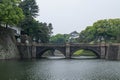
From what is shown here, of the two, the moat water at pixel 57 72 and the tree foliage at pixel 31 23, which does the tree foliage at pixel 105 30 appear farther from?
the moat water at pixel 57 72

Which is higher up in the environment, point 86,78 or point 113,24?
point 113,24

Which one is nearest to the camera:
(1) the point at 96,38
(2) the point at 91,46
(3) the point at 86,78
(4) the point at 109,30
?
(3) the point at 86,78

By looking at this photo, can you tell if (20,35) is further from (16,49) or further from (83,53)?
(83,53)

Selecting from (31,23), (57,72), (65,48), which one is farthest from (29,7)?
(57,72)

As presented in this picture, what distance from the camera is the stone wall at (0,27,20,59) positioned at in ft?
299

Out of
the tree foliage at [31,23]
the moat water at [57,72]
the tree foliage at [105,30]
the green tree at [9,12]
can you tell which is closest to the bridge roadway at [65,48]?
the tree foliage at [31,23]

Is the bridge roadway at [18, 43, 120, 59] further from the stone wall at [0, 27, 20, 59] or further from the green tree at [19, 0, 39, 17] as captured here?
the green tree at [19, 0, 39, 17]

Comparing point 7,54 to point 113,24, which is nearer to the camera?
point 7,54

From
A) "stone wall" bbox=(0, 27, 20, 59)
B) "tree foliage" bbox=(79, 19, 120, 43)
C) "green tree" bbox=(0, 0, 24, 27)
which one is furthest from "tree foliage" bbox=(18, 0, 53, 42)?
"tree foliage" bbox=(79, 19, 120, 43)

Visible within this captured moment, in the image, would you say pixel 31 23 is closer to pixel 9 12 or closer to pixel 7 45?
pixel 7 45

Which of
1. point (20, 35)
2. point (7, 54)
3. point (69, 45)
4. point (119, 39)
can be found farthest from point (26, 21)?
point (119, 39)

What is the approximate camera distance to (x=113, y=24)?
Result: 6196 inches

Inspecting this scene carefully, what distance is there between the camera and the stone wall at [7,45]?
299 feet

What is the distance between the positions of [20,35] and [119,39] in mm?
43482
